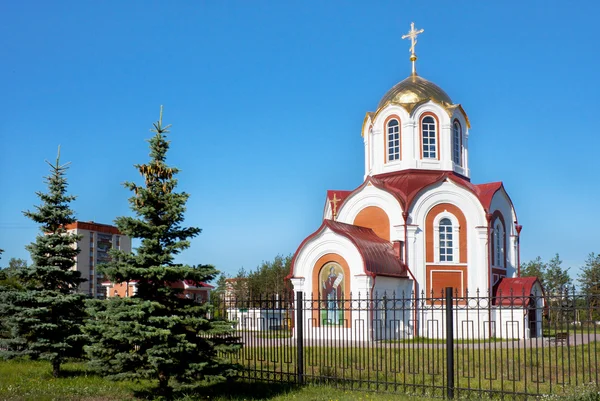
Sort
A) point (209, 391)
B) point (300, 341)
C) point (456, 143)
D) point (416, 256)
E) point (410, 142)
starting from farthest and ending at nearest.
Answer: point (456, 143), point (410, 142), point (416, 256), point (300, 341), point (209, 391)

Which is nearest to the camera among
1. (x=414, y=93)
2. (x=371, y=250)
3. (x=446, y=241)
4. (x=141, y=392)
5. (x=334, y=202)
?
(x=141, y=392)

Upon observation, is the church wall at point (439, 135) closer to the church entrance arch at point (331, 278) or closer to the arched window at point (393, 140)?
the arched window at point (393, 140)

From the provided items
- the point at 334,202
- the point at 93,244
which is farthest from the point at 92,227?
the point at 334,202

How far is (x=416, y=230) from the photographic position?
1016 inches

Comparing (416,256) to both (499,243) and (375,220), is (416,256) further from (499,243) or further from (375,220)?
(499,243)

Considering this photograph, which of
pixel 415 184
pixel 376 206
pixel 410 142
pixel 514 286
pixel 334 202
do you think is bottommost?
pixel 514 286

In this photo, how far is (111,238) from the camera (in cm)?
7838

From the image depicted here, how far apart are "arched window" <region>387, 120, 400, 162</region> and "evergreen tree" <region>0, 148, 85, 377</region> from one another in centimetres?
1708

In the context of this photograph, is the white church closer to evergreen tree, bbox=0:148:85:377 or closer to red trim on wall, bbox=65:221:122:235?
evergreen tree, bbox=0:148:85:377

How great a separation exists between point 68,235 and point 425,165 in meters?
17.5

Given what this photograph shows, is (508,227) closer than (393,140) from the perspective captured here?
Yes

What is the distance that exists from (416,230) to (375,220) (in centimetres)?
190

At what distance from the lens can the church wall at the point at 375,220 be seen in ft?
86.8

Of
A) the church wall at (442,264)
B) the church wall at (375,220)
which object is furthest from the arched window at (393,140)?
the church wall at (442,264)
